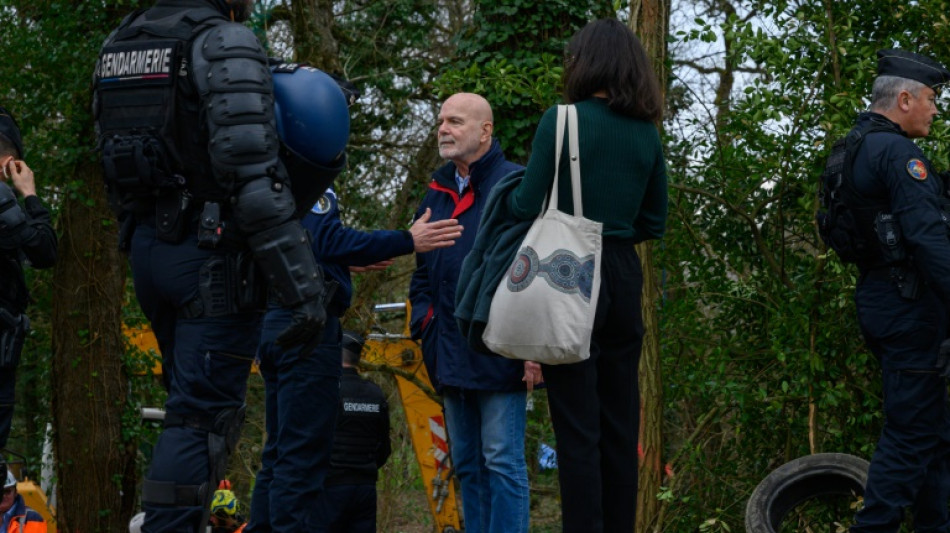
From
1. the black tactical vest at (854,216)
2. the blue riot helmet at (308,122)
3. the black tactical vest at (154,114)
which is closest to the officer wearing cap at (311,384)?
the blue riot helmet at (308,122)

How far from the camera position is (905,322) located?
18.3 ft

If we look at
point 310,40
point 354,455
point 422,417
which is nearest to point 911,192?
point 354,455

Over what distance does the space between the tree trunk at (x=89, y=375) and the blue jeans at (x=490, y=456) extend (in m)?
7.12

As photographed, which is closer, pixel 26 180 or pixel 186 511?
pixel 186 511

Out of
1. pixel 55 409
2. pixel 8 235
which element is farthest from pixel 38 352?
pixel 8 235

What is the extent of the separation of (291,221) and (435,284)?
5.46ft

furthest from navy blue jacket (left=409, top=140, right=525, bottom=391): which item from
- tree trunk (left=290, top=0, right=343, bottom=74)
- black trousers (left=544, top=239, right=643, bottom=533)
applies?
tree trunk (left=290, top=0, right=343, bottom=74)

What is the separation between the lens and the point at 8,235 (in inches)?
231

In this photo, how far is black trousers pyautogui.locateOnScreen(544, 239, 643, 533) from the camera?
447 cm

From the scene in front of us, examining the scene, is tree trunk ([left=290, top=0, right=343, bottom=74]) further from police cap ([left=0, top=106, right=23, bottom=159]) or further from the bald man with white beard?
the bald man with white beard

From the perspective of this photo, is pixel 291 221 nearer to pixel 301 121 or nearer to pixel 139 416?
pixel 301 121

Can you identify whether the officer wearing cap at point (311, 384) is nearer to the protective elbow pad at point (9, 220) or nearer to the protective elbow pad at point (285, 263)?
the protective elbow pad at point (285, 263)

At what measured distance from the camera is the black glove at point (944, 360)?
5.41 metres

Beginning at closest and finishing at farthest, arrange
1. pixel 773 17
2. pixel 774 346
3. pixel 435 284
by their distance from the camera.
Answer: pixel 435 284, pixel 774 346, pixel 773 17
